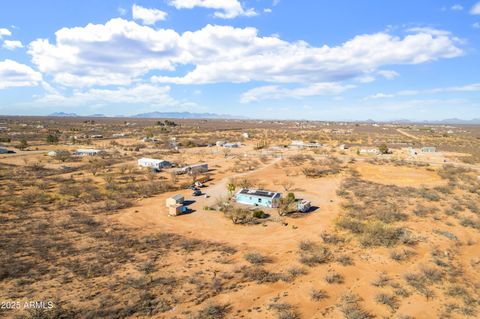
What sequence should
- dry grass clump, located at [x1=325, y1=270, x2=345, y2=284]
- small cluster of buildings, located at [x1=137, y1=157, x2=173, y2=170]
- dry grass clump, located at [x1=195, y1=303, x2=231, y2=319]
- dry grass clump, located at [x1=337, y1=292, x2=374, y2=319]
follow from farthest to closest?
small cluster of buildings, located at [x1=137, y1=157, x2=173, y2=170] → dry grass clump, located at [x1=325, y1=270, x2=345, y2=284] → dry grass clump, located at [x1=337, y1=292, x2=374, y2=319] → dry grass clump, located at [x1=195, y1=303, x2=231, y2=319]

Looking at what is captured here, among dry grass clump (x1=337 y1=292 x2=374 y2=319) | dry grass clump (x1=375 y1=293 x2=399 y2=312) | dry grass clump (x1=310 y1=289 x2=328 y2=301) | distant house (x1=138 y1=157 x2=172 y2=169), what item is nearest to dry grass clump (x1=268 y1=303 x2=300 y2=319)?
dry grass clump (x1=310 y1=289 x2=328 y2=301)

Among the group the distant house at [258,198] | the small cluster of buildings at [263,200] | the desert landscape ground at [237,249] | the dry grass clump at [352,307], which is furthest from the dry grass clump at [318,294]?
the distant house at [258,198]

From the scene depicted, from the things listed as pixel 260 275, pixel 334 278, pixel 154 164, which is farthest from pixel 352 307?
pixel 154 164

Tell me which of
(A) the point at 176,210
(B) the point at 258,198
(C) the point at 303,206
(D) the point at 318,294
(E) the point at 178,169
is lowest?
(D) the point at 318,294

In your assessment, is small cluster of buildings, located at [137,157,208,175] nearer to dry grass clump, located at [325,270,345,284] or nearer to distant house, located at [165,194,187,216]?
distant house, located at [165,194,187,216]

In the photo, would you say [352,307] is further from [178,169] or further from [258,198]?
[178,169]

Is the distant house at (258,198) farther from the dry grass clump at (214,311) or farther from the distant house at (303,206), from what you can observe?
the dry grass clump at (214,311)

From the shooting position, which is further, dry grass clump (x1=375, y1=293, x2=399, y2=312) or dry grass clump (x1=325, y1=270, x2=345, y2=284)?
dry grass clump (x1=325, y1=270, x2=345, y2=284)

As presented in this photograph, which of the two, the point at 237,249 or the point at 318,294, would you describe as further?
the point at 237,249
